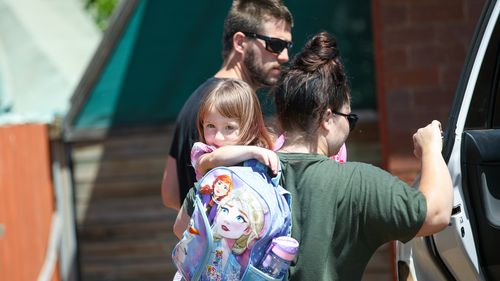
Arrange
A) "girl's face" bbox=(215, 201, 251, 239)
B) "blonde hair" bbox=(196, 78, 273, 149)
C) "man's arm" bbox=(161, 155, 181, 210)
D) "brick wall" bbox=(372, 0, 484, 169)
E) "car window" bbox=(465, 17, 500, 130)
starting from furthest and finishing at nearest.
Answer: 1. "brick wall" bbox=(372, 0, 484, 169)
2. "man's arm" bbox=(161, 155, 181, 210)
3. "car window" bbox=(465, 17, 500, 130)
4. "blonde hair" bbox=(196, 78, 273, 149)
5. "girl's face" bbox=(215, 201, 251, 239)

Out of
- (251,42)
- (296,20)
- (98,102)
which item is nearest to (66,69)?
(98,102)

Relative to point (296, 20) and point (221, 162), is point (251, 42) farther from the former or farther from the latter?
point (296, 20)

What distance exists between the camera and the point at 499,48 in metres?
3.44

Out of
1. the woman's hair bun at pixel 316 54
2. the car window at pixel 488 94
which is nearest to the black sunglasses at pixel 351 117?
the woman's hair bun at pixel 316 54

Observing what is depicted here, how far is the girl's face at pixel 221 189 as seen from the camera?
8.59 feet

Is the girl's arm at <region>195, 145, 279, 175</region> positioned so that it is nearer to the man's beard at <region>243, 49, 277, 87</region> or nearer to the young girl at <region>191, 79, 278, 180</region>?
the young girl at <region>191, 79, 278, 180</region>

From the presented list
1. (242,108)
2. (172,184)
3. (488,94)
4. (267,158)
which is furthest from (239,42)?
(267,158)

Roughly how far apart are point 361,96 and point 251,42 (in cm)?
300

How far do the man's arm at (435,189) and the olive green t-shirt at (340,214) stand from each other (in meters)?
0.03

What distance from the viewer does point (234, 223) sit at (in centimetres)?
256

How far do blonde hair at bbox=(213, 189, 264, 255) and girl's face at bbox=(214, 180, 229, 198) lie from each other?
0.03m

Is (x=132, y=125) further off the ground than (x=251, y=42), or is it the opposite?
(x=251, y=42)

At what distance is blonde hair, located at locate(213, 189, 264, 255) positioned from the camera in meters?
2.56

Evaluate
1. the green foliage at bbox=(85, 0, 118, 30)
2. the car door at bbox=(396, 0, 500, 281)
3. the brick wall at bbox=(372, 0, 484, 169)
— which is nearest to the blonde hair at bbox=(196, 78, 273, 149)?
the car door at bbox=(396, 0, 500, 281)
